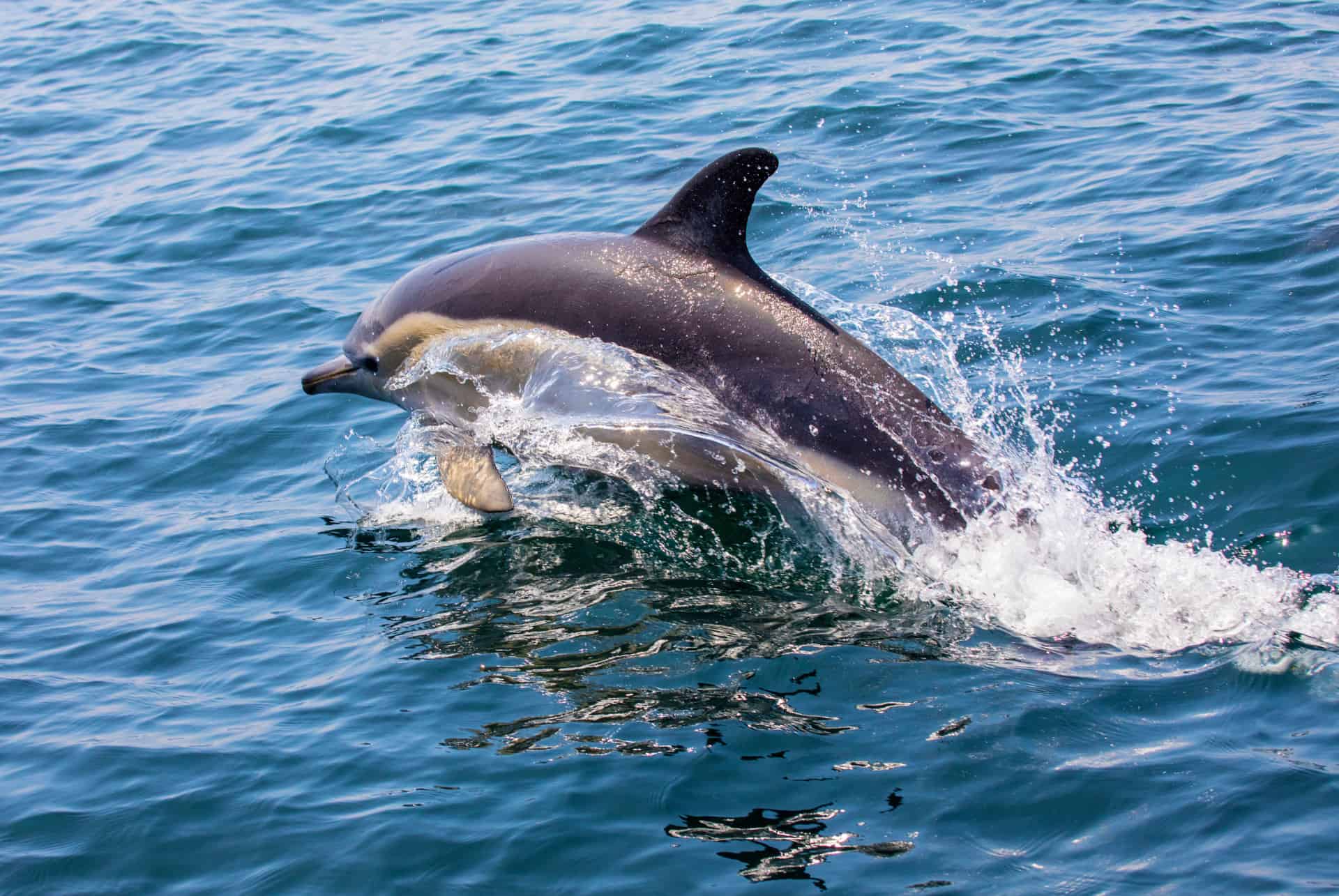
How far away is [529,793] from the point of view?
5.63 m

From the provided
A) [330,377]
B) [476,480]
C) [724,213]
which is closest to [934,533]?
[724,213]

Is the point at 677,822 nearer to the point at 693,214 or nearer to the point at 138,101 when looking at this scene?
the point at 693,214

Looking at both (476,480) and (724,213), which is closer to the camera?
(724,213)

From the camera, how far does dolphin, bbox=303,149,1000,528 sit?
6.85 metres

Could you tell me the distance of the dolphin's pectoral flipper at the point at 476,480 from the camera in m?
7.91

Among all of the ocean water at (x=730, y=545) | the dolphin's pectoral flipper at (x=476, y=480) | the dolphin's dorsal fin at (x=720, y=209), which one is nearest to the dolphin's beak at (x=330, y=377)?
the ocean water at (x=730, y=545)

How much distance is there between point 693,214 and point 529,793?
3030mm

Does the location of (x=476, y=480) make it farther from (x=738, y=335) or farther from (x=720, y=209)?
(x=720, y=209)

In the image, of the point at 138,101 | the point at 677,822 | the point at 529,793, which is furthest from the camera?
the point at 138,101

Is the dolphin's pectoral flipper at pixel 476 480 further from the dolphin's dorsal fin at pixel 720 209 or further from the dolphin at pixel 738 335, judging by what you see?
the dolphin's dorsal fin at pixel 720 209

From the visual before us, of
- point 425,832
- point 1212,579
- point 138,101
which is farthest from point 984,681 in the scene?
point 138,101

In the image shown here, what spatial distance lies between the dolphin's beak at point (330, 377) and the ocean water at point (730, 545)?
0.55 m

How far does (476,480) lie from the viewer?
7.96 meters

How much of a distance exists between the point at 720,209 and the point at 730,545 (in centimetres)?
175
